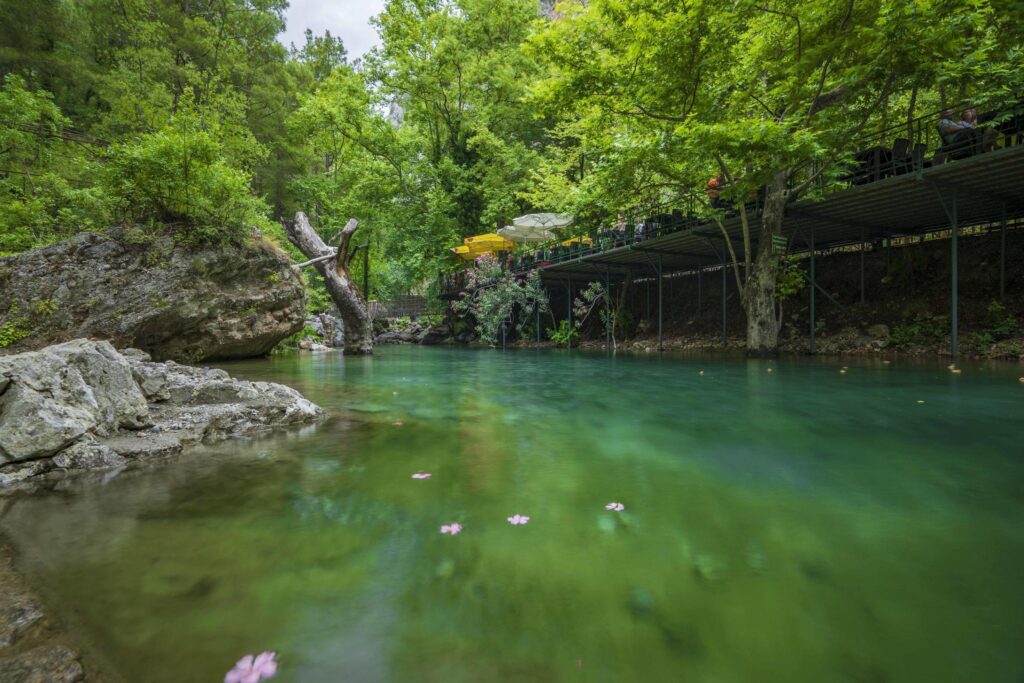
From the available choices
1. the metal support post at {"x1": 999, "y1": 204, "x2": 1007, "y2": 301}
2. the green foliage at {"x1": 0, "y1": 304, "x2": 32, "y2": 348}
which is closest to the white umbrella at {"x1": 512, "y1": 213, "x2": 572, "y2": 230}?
the metal support post at {"x1": 999, "y1": 204, "x2": 1007, "y2": 301}

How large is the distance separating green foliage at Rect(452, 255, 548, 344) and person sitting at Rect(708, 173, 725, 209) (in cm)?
773

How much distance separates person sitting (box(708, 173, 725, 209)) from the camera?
1122 centimetres

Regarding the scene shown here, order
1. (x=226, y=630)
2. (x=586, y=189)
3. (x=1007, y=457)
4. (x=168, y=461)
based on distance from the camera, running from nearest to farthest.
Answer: (x=226, y=630) < (x=1007, y=457) < (x=168, y=461) < (x=586, y=189)

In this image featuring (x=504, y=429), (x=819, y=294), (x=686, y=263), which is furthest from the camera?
(x=686, y=263)

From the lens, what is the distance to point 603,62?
34.0 feet

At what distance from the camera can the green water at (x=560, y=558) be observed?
1.23m

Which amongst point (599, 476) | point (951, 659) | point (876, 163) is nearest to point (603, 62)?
point (876, 163)

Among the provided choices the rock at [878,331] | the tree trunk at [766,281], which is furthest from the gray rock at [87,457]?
the rock at [878,331]

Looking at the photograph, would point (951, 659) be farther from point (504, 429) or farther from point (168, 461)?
point (168, 461)

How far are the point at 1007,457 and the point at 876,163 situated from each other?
904 cm

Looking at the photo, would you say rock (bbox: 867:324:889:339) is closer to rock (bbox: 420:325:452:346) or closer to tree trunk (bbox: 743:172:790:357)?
tree trunk (bbox: 743:172:790:357)

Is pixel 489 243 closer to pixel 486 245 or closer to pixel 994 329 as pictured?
pixel 486 245

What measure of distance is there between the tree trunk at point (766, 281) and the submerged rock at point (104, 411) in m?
10.4

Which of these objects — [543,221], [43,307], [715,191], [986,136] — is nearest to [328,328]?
[543,221]
